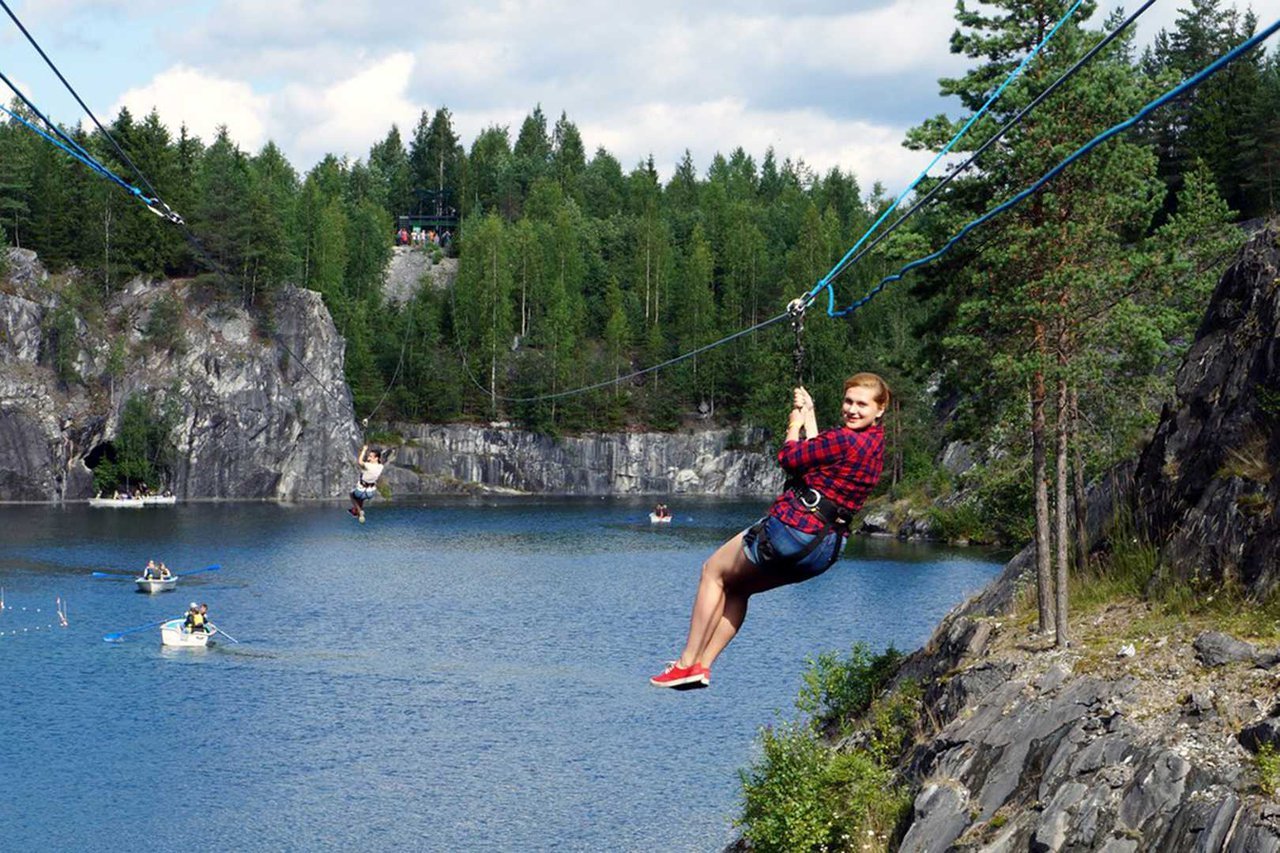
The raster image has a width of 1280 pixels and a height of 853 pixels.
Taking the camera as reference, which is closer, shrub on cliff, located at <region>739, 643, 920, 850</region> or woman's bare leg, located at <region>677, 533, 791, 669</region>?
woman's bare leg, located at <region>677, 533, 791, 669</region>

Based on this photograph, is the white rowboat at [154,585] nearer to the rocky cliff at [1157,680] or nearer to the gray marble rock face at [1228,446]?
the rocky cliff at [1157,680]

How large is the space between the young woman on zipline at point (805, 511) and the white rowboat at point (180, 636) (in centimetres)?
4861

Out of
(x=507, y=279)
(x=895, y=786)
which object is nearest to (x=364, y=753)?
(x=895, y=786)

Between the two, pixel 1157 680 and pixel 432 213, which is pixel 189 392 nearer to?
pixel 432 213

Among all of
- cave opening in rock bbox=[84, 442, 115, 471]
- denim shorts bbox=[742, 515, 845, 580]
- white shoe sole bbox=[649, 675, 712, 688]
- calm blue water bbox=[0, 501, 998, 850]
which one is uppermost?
cave opening in rock bbox=[84, 442, 115, 471]

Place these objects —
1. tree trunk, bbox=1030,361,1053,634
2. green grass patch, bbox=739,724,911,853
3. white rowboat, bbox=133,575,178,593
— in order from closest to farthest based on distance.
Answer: green grass patch, bbox=739,724,911,853
tree trunk, bbox=1030,361,1053,634
white rowboat, bbox=133,575,178,593

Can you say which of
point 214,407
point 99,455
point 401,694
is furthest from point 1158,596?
point 99,455

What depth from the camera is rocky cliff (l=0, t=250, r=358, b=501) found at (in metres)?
112

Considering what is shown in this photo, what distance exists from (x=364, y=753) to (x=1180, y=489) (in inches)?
949

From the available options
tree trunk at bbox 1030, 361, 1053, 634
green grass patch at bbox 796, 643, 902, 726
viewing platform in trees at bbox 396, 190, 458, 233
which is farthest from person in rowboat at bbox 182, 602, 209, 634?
viewing platform in trees at bbox 396, 190, 458, 233

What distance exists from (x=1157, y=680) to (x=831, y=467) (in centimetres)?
1581

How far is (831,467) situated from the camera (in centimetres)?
1020

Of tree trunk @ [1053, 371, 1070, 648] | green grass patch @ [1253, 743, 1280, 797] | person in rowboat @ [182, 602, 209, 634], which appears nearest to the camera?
green grass patch @ [1253, 743, 1280, 797]

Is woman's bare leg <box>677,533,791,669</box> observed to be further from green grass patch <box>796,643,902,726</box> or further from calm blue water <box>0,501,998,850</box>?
green grass patch <box>796,643,902,726</box>
